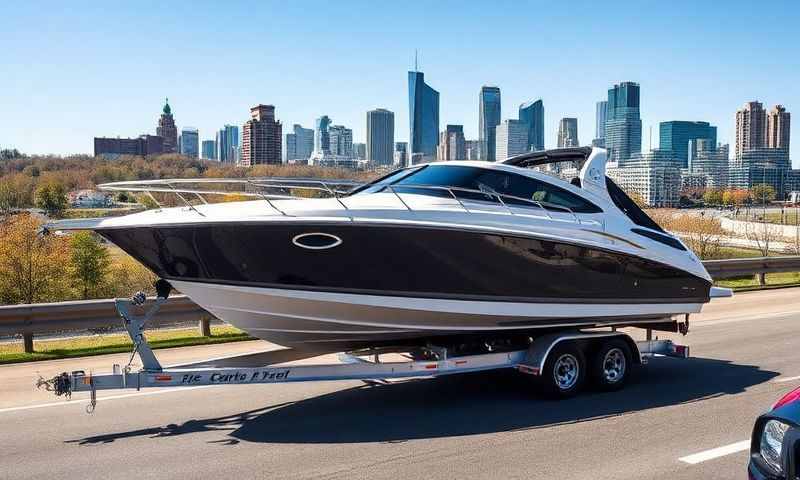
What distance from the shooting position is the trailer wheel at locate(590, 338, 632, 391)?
8.55 m

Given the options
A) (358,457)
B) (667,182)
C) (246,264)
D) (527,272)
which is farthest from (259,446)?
(667,182)

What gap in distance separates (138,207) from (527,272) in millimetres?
4185

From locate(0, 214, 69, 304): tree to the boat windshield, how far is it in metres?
45.7

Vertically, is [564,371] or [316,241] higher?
[316,241]

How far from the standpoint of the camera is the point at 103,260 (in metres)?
64.6

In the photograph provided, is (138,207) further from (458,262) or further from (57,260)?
(57,260)

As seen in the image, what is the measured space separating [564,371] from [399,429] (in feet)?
7.56

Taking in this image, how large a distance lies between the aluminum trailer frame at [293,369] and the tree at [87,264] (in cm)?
5779

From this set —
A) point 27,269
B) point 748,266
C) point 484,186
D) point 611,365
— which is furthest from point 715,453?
point 27,269

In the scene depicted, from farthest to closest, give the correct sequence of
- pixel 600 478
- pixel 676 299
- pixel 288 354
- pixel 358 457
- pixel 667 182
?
1. pixel 667 182
2. pixel 676 299
3. pixel 288 354
4. pixel 358 457
5. pixel 600 478

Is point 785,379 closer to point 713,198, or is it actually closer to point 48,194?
point 48,194

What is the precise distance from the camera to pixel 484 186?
830 cm

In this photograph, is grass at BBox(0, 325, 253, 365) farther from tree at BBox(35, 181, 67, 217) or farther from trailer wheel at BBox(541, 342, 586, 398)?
tree at BBox(35, 181, 67, 217)

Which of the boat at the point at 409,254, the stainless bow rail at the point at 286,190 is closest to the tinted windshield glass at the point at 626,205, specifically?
the boat at the point at 409,254
